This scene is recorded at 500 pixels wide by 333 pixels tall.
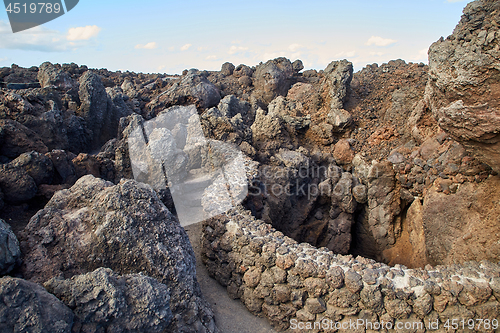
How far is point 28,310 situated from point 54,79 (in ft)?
51.9

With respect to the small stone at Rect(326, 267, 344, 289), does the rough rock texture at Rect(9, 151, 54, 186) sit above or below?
above

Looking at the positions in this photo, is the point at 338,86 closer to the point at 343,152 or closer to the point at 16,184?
the point at 343,152

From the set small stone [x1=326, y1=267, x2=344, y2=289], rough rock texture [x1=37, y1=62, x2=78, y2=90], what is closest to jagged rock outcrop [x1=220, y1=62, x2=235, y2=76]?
rough rock texture [x1=37, y1=62, x2=78, y2=90]

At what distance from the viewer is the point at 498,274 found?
458 centimetres

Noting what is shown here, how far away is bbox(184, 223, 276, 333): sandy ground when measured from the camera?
511 cm

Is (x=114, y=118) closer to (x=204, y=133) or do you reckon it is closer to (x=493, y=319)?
(x=204, y=133)

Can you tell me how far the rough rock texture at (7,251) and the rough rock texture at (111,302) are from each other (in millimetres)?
792

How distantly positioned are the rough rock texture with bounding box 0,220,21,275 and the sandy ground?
3.10 meters

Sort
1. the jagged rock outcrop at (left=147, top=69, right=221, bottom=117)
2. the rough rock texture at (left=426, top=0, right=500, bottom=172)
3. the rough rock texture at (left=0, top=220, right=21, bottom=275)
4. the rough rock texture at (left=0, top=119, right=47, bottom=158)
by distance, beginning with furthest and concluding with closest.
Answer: the jagged rock outcrop at (left=147, top=69, right=221, bottom=117) → the rough rock texture at (left=0, top=119, right=47, bottom=158) → the rough rock texture at (left=426, top=0, right=500, bottom=172) → the rough rock texture at (left=0, top=220, right=21, bottom=275)

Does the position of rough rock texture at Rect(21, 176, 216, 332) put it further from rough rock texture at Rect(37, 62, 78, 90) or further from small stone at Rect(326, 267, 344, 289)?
rough rock texture at Rect(37, 62, 78, 90)

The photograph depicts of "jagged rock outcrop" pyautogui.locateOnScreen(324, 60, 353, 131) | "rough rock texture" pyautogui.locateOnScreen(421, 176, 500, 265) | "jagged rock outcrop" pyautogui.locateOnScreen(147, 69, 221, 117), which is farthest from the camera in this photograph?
"jagged rock outcrop" pyautogui.locateOnScreen(147, 69, 221, 117)

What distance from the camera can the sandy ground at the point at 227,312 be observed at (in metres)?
5.11

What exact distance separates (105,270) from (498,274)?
549cm

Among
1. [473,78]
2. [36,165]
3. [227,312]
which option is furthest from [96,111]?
[473,78]
